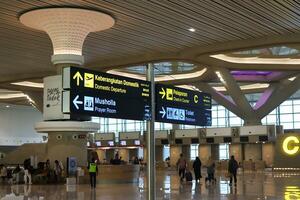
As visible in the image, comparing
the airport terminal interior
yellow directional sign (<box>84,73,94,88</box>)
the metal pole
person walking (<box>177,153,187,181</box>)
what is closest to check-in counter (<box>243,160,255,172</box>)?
the airport terminal interior

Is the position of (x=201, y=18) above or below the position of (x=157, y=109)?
above

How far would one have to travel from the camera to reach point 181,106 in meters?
9.45

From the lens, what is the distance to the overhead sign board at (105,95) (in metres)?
7.98

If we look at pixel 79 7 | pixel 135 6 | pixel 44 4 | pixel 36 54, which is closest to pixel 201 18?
pixel 135 6

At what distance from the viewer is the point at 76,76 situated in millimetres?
7945

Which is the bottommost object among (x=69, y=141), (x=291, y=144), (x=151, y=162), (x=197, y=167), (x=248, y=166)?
(x=248, y=166)

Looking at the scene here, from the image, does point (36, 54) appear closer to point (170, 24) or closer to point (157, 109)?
point (170, 24)

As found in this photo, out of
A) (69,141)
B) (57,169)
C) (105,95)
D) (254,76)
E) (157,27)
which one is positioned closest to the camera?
(105,95)

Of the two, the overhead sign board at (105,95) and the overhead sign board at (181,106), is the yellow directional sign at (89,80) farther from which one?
the overhead sign board at (181,106)

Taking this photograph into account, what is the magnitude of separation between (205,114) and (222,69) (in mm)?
26355

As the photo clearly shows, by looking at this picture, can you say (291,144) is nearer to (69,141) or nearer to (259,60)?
(259,60)

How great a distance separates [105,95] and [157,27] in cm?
1303

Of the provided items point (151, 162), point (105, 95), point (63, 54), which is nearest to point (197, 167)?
point (63, 54)

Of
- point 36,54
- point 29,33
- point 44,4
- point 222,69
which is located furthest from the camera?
point 222,69
